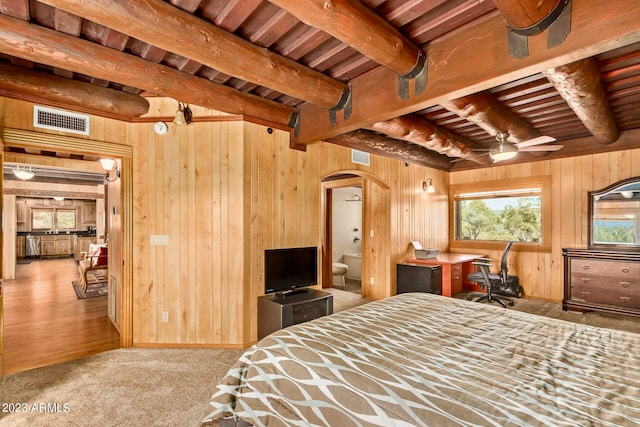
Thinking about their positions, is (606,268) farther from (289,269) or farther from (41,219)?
(41,219)

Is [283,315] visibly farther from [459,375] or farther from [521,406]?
[521,406]

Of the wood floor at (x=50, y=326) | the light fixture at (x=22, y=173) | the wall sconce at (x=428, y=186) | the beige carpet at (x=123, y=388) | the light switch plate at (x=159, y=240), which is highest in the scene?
the light fixture at (x=22, y=173)

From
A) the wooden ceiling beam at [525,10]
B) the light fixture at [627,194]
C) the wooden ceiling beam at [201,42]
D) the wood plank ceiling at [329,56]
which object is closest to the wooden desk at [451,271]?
the light fixture at [627,194]

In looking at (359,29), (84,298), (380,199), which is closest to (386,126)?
(359,29)

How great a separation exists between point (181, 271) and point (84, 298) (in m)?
3.44

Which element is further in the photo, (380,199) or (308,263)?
(380,199)

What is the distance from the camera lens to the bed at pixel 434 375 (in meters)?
1.13

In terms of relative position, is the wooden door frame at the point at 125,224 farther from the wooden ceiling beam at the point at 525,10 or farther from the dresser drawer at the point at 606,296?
the dresser drawer at the point at 606,296

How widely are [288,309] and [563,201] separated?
506 cm

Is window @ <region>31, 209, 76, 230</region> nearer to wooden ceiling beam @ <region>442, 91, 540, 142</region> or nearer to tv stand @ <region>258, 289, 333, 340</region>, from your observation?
tv stand @ <region>258, 289, 333, 340</region>

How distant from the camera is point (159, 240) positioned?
346cm

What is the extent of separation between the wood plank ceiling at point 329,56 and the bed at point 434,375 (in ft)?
5.46

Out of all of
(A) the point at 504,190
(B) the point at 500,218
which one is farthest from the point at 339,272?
(A) the point at 504,190

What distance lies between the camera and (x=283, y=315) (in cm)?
312
